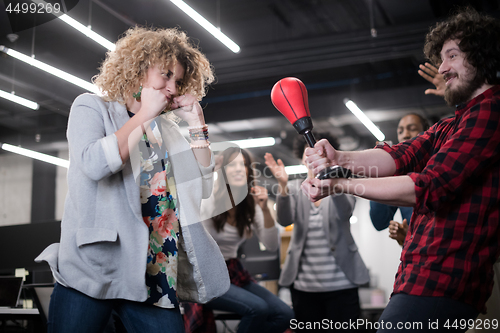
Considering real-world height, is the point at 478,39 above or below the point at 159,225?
above

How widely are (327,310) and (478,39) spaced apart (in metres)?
1.88

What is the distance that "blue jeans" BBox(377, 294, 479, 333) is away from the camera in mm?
1037

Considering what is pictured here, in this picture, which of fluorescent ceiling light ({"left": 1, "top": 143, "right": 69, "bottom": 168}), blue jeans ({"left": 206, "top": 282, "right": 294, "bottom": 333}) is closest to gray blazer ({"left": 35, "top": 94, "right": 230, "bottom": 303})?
blue jeans ({"left": 206, "top": 282, "right": 294, "bottom": 333})

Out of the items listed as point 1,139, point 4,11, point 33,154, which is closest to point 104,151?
point 4,11

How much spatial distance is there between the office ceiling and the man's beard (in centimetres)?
378

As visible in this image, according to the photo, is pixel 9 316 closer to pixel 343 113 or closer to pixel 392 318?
pixel 392 318

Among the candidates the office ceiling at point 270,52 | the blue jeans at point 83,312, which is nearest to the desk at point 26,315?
the blue jeans at point 83,312

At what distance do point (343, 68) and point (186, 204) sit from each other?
5941 mm

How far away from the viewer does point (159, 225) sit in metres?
1.30

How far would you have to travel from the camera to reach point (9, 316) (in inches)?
93.4

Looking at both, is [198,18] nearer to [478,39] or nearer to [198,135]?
[198,135]

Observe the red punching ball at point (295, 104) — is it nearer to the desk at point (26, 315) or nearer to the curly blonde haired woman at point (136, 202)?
the curly blonde haired woman at point (136, 202)

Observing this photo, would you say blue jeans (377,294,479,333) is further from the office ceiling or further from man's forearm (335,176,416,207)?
the office ceiling

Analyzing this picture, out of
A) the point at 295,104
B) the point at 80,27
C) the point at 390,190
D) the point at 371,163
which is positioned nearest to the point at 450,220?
the point at 390,190
